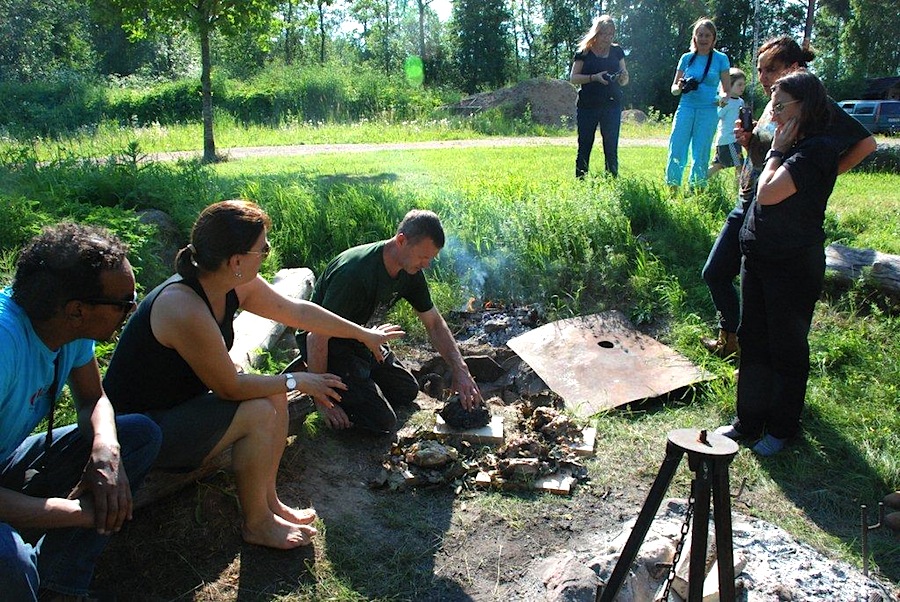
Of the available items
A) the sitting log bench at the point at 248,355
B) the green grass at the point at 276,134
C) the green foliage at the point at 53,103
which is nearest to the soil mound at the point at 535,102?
the green grass at the point at 276,134

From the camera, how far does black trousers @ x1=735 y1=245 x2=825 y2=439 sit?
3939mm

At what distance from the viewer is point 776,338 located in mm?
4055

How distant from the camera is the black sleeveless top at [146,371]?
304 cm

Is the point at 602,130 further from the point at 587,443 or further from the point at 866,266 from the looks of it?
the point at 587,443

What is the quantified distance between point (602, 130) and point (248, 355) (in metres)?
5.31

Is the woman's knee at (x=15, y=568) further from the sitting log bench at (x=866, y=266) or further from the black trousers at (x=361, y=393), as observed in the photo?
the sitting log bench at (x=866, y=266)

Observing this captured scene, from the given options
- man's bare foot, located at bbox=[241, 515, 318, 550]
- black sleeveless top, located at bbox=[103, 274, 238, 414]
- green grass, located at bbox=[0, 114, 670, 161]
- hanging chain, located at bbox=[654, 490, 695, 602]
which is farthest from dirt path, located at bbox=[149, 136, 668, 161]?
hanging chain, located at bbox=[654, 490, 695, 602]

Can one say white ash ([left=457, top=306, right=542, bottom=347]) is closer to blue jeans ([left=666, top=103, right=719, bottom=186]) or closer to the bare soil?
the bare soil

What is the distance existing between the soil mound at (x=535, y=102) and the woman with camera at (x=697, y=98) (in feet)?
49.3

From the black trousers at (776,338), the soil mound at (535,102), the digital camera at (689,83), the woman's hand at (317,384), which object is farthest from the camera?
the soil mound at (535,102)

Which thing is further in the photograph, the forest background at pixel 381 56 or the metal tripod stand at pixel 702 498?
the forest background at pixel 381 56

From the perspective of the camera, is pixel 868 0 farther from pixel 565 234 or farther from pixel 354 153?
pixel 565 234

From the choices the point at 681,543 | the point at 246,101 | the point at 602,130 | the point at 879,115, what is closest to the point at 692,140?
the point at 602,130

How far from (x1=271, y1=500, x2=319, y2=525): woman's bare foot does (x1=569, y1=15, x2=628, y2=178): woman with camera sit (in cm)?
591
